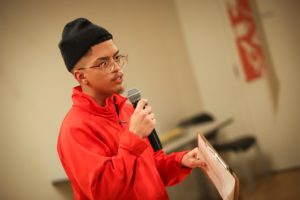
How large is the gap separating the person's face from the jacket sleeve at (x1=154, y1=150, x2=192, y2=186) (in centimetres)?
38

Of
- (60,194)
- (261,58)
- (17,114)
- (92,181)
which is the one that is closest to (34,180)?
(60,194)

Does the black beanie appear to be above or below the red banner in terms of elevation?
above

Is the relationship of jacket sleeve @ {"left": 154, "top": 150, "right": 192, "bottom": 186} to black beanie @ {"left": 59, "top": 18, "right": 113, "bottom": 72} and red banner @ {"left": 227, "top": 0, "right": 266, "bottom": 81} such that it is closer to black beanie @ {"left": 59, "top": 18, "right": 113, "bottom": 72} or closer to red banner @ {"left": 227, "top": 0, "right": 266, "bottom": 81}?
black beanie @ {"left": 59, "top": 18, "right": 113, "bottom": 72}

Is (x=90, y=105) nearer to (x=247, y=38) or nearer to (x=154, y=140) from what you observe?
(x=154, y=140)

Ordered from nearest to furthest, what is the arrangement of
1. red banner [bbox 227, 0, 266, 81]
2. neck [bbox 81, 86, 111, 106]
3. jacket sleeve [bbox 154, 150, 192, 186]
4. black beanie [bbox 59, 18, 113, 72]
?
black beanie [bbox 59, 18, 113, 72] → neck [bbox 81, 86, 111, 106] → jacket sleeve [bbox 154, 150, 192, 186] → red banner [bbox 227, 0, 266, 81]

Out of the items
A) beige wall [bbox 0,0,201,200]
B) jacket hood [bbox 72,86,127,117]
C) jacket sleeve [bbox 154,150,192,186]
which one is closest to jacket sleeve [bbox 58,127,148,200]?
jacket hood [bbox 72,86,127,117]

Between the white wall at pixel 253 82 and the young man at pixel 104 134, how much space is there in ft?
9.09

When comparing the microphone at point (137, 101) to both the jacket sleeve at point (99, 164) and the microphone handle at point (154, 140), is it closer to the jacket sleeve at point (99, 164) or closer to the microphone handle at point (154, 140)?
the microphone handle at point (154, 140)

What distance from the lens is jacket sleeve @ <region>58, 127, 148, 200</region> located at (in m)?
1.06

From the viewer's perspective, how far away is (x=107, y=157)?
44.2 inches

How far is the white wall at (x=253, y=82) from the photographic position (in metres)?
3.73

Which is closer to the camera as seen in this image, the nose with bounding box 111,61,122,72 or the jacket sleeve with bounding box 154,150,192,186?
the nose with bounding box 111,61,122,72

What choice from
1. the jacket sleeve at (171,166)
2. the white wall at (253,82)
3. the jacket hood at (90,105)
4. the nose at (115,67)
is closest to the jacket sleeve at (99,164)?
the jacket hood at (90,105)

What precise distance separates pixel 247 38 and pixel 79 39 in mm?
3085
